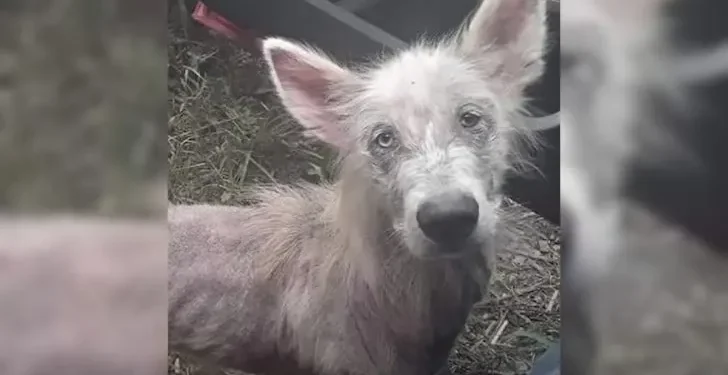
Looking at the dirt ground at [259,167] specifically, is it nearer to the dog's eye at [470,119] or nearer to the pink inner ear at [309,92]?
the pink inner ear at [309,92]

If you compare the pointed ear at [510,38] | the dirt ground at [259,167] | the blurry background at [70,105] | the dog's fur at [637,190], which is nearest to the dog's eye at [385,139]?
the dirt ground at [259,167]

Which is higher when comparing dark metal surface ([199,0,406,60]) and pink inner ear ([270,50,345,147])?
dark metal surface ([199,0,406,60])

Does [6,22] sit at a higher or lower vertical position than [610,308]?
higher

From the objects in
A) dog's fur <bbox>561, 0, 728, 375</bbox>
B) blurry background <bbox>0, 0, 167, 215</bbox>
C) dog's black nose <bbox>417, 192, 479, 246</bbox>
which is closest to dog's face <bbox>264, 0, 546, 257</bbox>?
dog's black nose <bbox>417, 192, 479, 246</bbox>

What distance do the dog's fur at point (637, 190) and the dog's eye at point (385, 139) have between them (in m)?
0.37

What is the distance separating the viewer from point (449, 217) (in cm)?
172

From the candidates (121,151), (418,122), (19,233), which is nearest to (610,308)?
(418,122)

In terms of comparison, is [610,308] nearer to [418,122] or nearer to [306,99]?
[418,122]

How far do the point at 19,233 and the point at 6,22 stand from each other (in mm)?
497

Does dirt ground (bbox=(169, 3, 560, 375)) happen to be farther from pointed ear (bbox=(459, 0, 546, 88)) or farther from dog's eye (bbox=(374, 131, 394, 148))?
pointed ear (bbox=(459, 0, 546, 88))

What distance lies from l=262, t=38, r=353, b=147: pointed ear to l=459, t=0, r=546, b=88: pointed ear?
0.29 meters

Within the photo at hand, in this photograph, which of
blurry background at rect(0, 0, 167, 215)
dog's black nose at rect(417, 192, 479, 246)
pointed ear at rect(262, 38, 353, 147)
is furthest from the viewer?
blurry background at rect(0, 0, 167, 215)

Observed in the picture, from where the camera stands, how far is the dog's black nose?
1716 mm

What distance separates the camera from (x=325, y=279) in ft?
6.03
